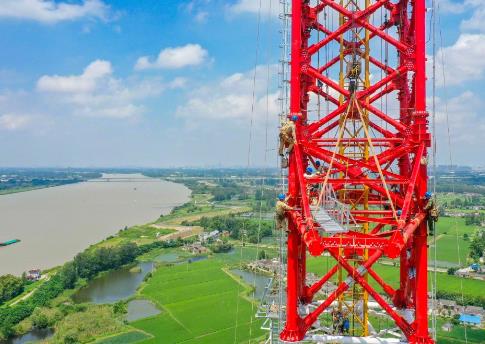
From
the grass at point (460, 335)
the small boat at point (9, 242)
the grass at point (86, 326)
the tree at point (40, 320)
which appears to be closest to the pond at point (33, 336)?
the tree at point (40, 320)

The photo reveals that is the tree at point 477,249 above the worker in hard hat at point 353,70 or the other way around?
the other way around

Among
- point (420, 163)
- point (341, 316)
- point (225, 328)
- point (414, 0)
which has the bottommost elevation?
point (225, 328)

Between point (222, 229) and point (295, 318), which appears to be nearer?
point (295, 318)

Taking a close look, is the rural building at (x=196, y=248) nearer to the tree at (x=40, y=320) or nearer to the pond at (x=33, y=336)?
the tree at (x=40, y=320)

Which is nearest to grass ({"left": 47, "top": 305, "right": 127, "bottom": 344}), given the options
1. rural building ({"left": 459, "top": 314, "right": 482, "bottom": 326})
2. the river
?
the river

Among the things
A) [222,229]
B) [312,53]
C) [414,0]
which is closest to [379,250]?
[312,53]

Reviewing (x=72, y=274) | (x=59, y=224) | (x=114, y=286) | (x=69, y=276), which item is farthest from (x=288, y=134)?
(x=59, y=224)

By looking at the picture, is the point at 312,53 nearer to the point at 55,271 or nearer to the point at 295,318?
the point at 295,318
